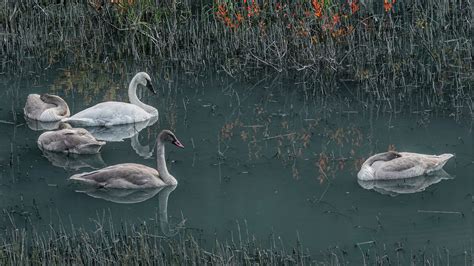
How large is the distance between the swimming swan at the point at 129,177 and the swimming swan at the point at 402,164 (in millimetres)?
1997

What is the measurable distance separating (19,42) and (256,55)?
3584mm

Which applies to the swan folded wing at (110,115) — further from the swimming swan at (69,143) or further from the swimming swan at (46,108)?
the swimming swan at (69,143)

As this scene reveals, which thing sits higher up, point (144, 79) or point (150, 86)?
point (144, 79)

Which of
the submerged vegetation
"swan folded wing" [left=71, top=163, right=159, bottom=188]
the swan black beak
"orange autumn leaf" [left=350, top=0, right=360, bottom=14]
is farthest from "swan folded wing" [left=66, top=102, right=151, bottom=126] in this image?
"orange autumn leaf" [left=350, top=0, right=360, bottom=14]

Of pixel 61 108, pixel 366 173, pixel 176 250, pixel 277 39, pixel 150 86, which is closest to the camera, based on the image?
pixel 176 250

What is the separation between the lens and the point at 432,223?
10.2 m

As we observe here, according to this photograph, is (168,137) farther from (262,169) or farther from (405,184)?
(405,184)

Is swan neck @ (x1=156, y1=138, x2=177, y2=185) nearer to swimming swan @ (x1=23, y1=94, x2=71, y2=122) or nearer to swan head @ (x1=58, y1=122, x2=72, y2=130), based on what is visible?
swan head @ (x1=58, y1=122, x2=72, y2=130)

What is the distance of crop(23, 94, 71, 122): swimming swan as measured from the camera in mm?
14023

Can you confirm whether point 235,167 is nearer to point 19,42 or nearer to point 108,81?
point 108,81

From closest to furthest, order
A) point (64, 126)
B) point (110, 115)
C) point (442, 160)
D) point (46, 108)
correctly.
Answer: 1. point (442, 160)
2. point (64, 126)
3. point (110, 115)
4. point (46, 108)

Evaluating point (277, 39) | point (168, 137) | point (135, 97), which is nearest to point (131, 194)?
point (168, 137)

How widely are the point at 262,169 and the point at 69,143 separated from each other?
232 cm

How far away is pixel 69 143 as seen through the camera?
41.9 feet
